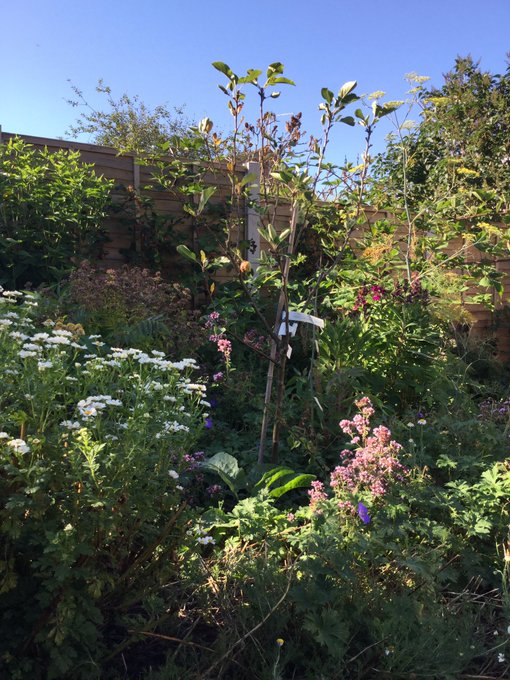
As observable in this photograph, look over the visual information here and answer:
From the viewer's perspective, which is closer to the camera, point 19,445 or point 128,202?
point 19,445

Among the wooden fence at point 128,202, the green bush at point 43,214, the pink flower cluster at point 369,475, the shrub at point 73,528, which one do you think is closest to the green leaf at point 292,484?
the pink flower cluster at point 369,475

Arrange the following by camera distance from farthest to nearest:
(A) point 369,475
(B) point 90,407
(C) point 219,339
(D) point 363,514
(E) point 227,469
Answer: (C) point 219,339
(E) point 227,469
(A) point 369,475
(D) point 363,514
(B) point 90,407

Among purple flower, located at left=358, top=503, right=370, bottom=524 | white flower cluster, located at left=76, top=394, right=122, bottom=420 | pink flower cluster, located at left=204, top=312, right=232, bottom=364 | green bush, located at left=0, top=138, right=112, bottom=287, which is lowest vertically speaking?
purple flower, located at left=358, top=503, right=370, bottom=524

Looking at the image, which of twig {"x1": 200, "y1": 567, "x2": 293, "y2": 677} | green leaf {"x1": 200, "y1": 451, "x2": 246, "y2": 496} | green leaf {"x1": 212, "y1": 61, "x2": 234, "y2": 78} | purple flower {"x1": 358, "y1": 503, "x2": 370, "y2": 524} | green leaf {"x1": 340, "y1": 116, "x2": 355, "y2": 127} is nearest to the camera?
twig {"x1": 200, "y1": 567, "x2": 293, "y2": 677}

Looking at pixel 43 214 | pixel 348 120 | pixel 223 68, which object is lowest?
pixel 43 214

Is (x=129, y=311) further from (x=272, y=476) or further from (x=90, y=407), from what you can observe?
(x=90, y=407)

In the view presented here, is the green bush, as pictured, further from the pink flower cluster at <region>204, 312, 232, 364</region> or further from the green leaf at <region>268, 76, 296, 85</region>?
the green leaf at <region>268, 76, 296, 85</region>

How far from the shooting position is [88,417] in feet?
5.57

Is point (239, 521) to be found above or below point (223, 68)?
below

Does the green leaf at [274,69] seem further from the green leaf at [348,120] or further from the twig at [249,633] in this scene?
the twig at [249,633]

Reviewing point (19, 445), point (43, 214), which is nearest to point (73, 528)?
point (19, 445)

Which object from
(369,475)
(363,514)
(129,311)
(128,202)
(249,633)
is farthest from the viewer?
(128,202)

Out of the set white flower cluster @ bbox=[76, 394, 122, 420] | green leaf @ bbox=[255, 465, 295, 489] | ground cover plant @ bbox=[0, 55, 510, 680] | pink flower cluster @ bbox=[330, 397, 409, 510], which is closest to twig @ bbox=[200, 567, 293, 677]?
ground cover plant @ bbox=[0, 55, 510, 680]

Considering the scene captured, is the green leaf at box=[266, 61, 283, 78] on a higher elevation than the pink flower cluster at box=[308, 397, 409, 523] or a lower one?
higher
